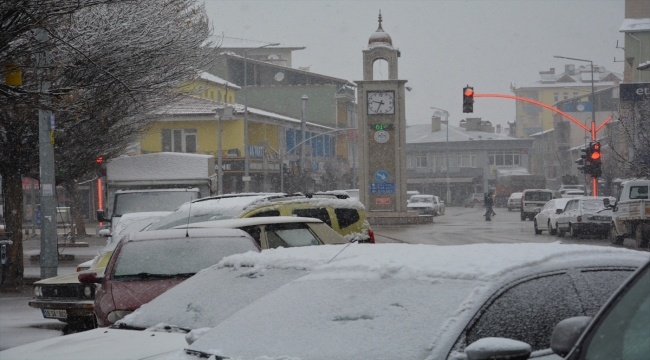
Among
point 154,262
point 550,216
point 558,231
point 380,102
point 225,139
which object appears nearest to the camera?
point 154,262

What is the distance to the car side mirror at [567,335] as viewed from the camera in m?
3.25

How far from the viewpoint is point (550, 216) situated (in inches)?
1389

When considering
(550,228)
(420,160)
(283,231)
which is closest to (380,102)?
(550,228)

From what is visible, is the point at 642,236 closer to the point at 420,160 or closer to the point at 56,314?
the point at 56,314

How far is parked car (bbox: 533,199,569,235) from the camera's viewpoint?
3469 centimetres

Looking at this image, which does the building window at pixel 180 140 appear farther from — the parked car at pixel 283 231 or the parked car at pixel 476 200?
the parked car at pixel 283 231

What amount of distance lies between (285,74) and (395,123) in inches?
1558

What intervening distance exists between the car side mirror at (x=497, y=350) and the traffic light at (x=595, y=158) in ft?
111

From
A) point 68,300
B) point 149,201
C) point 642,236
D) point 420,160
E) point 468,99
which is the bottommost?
point 642,236

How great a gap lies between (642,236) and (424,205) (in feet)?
108

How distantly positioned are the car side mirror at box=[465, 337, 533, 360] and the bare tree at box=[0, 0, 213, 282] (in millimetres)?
8679

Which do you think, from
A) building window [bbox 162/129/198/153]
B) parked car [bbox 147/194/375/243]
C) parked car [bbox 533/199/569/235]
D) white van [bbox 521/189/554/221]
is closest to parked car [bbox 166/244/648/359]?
parked car [bbox 147/194/375/243]

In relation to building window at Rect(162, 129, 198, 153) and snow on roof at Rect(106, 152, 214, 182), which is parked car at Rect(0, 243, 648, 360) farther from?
building window at Rect(162, 129, 198, 153)

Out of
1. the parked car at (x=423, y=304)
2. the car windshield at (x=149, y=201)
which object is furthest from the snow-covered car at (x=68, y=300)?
the car windshield at (x=149, y=201)
